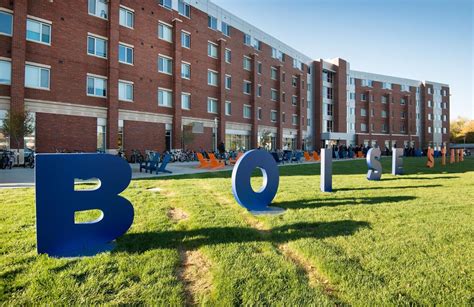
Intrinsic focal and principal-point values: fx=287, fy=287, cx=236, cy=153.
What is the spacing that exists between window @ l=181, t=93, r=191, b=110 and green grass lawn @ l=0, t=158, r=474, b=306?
24.3 metres

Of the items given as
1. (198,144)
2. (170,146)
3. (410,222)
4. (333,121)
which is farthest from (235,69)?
(410,222)

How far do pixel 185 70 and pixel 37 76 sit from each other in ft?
44.6

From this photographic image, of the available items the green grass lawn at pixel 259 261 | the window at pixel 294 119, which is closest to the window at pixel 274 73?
the window at pixel 294 119

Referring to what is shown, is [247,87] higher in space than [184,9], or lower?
lower

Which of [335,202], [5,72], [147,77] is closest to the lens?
[335,202]

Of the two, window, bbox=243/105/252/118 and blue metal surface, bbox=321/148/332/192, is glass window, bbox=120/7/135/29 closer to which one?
window, bbox=243/105/252/118

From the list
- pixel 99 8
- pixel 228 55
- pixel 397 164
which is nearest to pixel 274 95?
pixel 228 55

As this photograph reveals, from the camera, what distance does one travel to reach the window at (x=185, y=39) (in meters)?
30.2

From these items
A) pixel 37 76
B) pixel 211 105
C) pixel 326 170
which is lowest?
pixel 326 170

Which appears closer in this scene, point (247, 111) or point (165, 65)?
point (165, 65)

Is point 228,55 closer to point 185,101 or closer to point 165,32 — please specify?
point 165,32

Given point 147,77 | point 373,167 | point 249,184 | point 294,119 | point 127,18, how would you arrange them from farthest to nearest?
point 294,119 → point 147,77 → point 127,18 → point 373,167 → point 249,184

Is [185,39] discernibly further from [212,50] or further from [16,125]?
[16,125]

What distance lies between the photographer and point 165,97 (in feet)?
93.4
